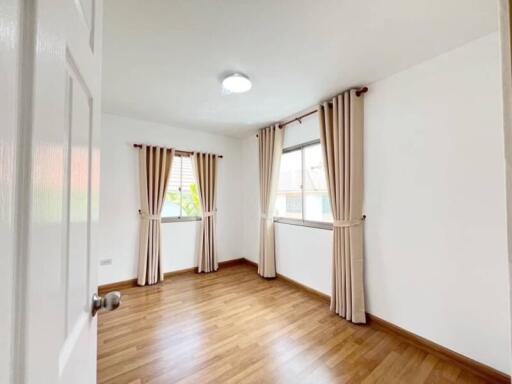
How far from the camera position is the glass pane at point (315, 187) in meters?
2.69

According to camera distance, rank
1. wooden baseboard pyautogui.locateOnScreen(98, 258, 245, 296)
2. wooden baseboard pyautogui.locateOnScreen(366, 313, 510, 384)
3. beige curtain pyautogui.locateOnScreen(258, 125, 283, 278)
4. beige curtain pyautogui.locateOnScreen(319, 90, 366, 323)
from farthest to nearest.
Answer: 1. beige curtain pyautogui.locateOnScreen(258, 125, 283, 278)
2. wooden baseboard pyautogui.locateOnScreen(98, 258, 245, 296)
3. beige curtain pyautogui.locateOnScreen(319, 90, 366, 323)
4. wooden baseboard pyautogui.locateOnScreen(366, 313, 510, 384)

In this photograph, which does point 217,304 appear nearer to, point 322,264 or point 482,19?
point 322,264

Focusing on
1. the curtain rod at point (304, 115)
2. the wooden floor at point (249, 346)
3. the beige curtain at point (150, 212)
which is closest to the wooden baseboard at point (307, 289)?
the wooden floor at point (249, 346)

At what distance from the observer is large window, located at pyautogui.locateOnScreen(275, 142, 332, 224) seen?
8.96ft

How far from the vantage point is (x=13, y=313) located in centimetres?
27

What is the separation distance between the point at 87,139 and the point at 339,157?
2150 mm

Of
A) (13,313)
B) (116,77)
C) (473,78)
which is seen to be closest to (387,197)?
(473,78)

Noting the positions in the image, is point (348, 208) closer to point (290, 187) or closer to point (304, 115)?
point (290, 187)

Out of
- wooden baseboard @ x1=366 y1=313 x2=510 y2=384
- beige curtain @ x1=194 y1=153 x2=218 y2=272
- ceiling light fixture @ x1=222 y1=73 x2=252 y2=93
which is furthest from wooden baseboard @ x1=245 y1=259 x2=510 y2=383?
ceiling light fixture @ x1=222 y1=73 x2=252 y2=93

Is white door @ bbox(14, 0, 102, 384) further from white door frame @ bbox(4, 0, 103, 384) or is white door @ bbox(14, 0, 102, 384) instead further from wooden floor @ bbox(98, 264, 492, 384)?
wooden floor @ bbox(98, 264, 492, 384)

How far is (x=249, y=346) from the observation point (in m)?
1.77

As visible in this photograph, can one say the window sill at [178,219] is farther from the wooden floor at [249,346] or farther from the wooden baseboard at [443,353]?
the wooden baseboard at [443,353]

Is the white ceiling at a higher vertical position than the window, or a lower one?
higher

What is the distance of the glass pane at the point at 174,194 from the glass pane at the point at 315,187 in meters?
2.02
